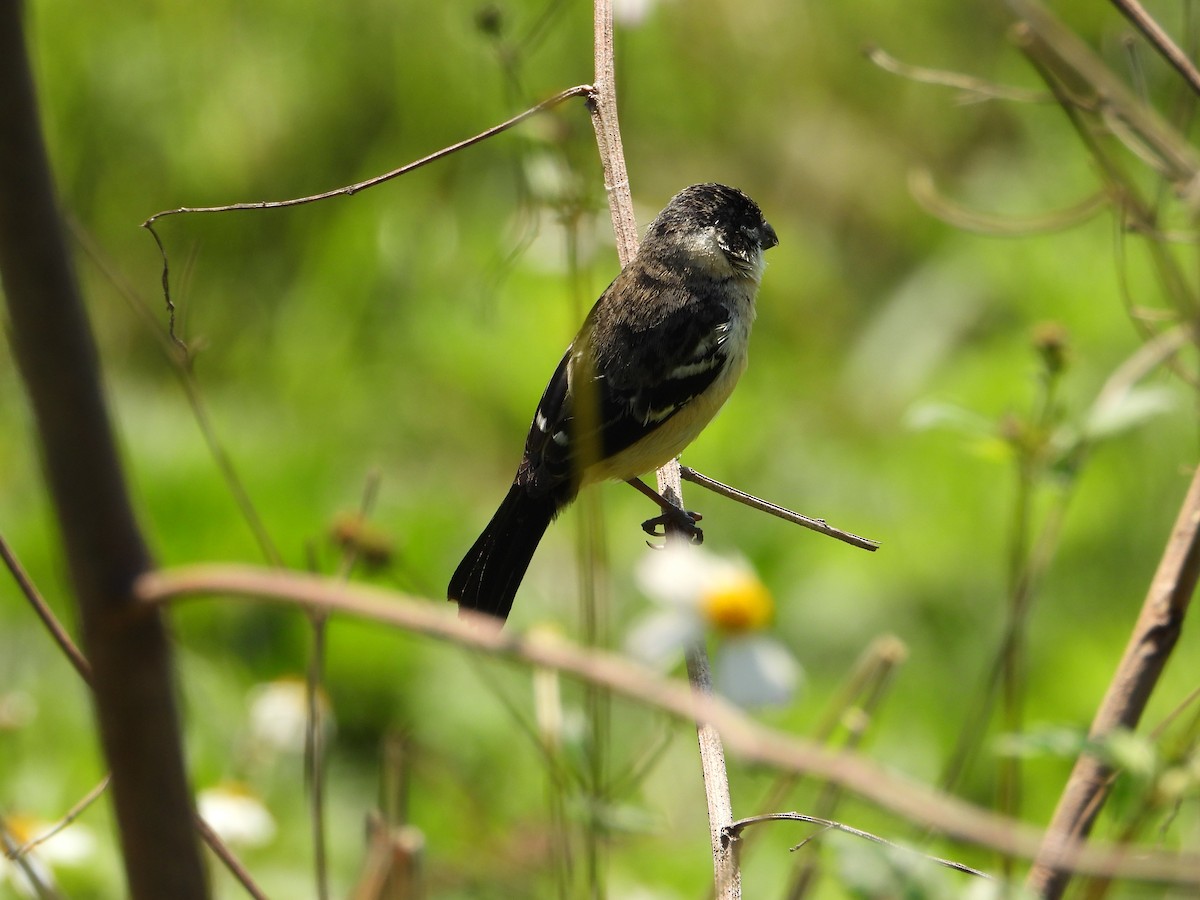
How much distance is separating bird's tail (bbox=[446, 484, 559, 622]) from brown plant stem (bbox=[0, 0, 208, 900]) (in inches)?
77.2

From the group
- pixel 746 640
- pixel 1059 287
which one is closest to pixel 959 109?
pixel 1059 287

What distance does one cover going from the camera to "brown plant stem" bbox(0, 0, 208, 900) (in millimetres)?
626

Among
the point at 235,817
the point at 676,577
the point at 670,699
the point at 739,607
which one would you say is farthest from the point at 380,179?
the point at 235,817

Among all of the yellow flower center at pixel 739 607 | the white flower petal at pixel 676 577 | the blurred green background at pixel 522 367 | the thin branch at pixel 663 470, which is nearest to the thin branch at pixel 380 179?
the thin branch at pixel 663 470

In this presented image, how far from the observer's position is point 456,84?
5523 millimetres

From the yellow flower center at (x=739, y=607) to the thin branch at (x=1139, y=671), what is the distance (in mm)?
472

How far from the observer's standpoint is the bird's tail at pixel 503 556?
269 centimetres

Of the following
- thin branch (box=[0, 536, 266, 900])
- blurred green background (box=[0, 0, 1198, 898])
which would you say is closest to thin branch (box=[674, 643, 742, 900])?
thin branch (box=[0, 536, 266, 900])

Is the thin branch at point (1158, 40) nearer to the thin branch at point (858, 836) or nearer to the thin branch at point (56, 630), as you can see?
the thin branch at point (858, 836)

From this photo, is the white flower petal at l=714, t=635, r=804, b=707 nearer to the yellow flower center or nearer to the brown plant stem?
the yellow flower center

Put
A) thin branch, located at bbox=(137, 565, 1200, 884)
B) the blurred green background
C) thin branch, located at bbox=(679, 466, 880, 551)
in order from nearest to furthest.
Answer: thin branch, located at bbox=(137, 565, 1200, 884)
thin branch, located at bbox=(679, 466, 880, 551)
the blurred green background

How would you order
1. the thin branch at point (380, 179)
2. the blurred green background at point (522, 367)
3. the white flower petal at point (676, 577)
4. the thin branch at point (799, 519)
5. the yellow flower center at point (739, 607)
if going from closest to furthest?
the white flower petal at point (676, 577) < the thin branch at point (380, 179) < the yellow flower center at point (739, 607) < the thin branch at point (799, 519) < the blurred green background at point (522, 367)

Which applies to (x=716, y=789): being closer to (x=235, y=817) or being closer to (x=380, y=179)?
(x=380, y=179)

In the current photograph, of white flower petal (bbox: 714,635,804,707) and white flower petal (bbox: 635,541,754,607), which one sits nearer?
white flower petal (bbox: 635,541,754,607)
